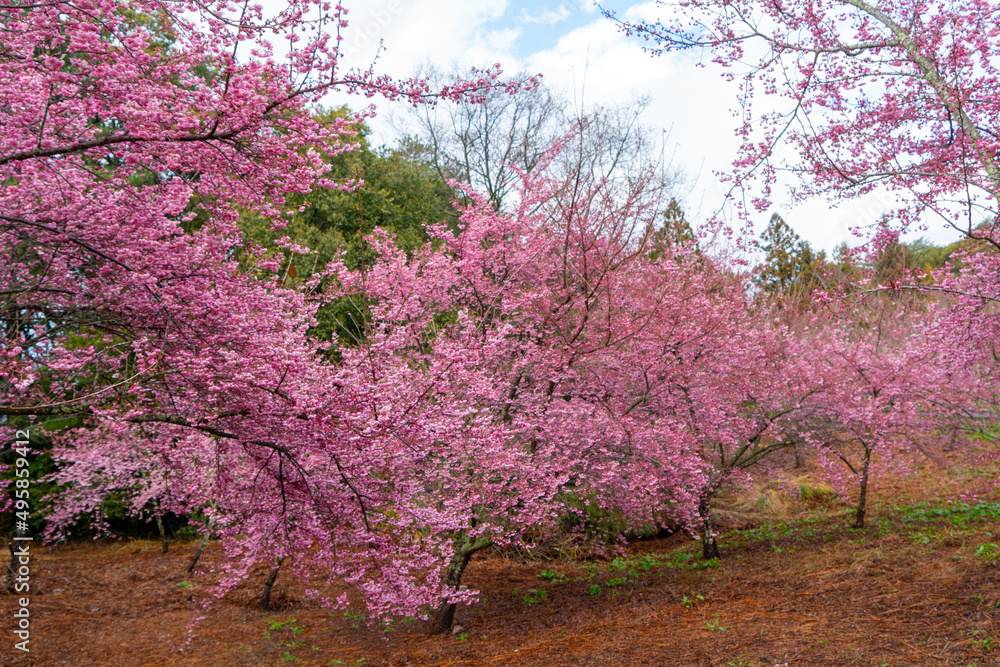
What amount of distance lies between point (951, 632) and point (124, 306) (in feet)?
22.7

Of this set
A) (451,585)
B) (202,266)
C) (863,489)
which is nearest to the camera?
(202,266)

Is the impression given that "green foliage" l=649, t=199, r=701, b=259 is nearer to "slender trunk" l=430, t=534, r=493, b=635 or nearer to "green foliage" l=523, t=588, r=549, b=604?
"slender trunk" l=430, t=534, r=493, b=635

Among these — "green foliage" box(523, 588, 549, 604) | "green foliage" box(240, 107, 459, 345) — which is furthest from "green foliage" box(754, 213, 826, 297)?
"green foliage" box(523, 588, 549, 604)

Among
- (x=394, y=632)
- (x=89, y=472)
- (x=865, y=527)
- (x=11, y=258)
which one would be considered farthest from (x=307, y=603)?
(x=865, y=527)

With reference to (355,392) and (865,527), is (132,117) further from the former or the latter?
(865,527)

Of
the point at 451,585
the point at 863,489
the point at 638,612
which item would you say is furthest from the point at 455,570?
the point at 863,489

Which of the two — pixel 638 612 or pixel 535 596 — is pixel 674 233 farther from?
pixel 535 596

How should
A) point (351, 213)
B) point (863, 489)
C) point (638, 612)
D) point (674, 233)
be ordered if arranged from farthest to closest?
point (351, 213), point (863, 489), point (674, 233), point (638, 612)

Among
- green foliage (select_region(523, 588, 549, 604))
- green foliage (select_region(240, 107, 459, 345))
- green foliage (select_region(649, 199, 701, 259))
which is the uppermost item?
green foliage (select_region(240, 107, 459, 345))

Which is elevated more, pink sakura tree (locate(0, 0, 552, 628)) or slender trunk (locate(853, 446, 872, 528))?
pink sakura tree (locate(0, 0, 552, 628))

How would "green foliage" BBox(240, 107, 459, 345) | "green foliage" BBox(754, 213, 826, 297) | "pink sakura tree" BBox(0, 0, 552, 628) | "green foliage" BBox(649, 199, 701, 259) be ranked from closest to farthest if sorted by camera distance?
"pink sakura tree" BBox(0, 0, 552, 628), "green foliage" BBox(649, 199, 701, 259), "green foliage" BBox(240, 107, 459, 345), "green foliage" BBox(754, 213, 826, 297)

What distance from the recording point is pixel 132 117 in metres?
3.34

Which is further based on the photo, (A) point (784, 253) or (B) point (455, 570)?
(A) point (784, 253)

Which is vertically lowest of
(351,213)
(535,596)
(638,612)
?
(535,596)
